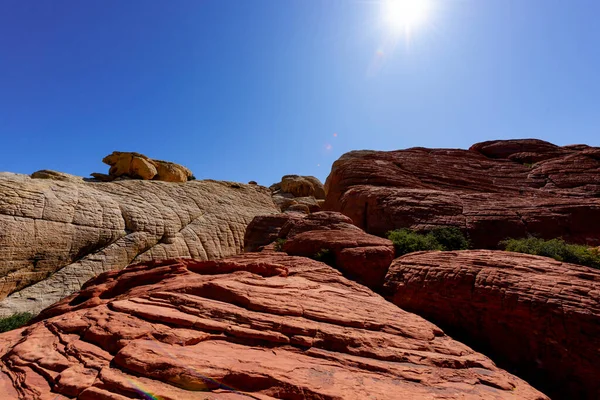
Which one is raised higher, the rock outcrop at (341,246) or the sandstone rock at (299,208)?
the sandstone rock at (299,208)

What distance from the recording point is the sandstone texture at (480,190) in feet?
53.7

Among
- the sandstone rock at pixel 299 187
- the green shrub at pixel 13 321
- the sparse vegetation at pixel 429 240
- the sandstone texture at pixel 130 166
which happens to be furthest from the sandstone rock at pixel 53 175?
the sandstone rock at pixel 299 187

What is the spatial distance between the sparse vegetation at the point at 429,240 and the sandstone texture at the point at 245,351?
18.1ft

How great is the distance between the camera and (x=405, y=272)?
10.3 meters

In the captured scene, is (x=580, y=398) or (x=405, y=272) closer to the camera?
(x=580, y=398)

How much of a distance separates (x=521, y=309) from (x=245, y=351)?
23.9 feet

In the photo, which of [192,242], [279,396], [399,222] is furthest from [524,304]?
[192,242]

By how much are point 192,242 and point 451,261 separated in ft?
68.8

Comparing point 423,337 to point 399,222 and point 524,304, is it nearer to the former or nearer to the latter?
point 524,304

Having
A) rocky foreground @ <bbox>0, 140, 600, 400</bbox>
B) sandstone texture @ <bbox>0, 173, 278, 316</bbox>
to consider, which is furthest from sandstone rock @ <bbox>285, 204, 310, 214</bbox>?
rocky foreground @ <bbox>0, 140, 600, 400</bbox>

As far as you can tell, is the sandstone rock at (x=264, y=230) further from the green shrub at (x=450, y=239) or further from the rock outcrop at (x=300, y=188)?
the rock outcrop at (x=300, y=188)

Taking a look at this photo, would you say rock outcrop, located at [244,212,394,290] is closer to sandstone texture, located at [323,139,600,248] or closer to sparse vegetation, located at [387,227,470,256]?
sparse vegetation, located at [387,227,470,256]

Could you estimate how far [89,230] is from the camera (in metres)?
20.6

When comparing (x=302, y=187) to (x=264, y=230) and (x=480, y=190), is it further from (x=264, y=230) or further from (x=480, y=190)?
(x=264, y=230)
